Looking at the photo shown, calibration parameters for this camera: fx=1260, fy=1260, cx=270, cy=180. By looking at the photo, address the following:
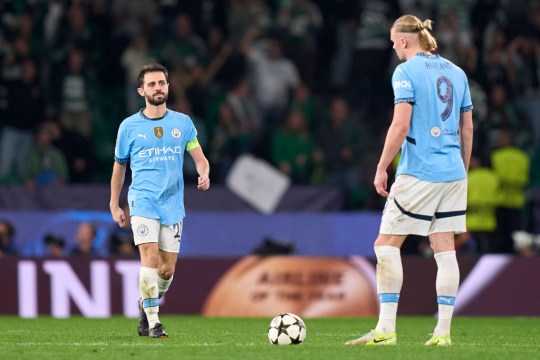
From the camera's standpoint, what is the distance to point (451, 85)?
8930mm

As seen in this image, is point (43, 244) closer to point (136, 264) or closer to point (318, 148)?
point (136, 264)

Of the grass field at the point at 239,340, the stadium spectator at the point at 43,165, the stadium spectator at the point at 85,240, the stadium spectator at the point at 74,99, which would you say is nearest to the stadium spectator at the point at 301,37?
the stadium spectator at the point at 74,99

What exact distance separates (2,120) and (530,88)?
7953 mm

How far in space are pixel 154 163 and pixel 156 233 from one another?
569 millimetres

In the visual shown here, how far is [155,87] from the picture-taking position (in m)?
10.2

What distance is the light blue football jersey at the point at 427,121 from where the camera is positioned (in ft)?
28.8

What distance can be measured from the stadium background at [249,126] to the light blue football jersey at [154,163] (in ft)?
16.5

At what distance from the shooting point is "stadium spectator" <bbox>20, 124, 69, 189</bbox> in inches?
688

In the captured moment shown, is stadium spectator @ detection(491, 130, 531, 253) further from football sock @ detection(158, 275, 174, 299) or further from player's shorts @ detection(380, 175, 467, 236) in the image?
player's shorts @ detection(380, 175, 467, 236)

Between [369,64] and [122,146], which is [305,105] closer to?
[369,64]

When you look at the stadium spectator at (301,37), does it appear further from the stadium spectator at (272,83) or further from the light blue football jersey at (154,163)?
the light blue football jersey at (154,163)

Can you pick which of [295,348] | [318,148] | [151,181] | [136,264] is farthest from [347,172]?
[295,348]

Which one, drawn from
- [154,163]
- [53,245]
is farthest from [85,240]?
[154,163]

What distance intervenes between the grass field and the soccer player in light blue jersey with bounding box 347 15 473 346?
423 mm
